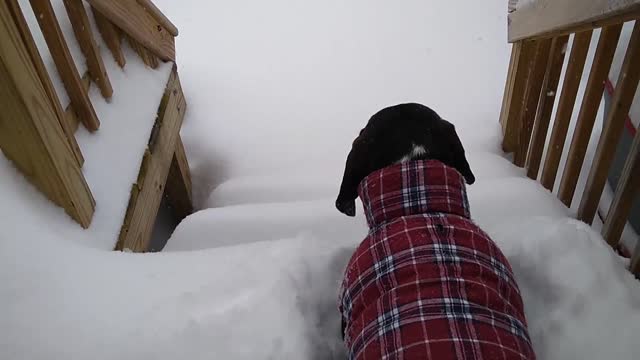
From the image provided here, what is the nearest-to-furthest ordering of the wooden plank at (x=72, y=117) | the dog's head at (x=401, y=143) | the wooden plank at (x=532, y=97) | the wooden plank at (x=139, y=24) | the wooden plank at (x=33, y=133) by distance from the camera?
the wooden plank at (x=33, y=133), the dog's head at (x=401, y=143), the wooden plank at (x=72, y=117), the wooden plank at (x=139, y=24), the wooden plank at (x=532, y=97)

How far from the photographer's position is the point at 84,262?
112 cm

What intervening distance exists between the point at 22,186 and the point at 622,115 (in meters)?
1.73

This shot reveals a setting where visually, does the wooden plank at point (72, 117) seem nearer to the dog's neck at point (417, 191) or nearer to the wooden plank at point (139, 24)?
the wooden plank at point (139, 24)

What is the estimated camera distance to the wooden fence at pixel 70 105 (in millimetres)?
1031

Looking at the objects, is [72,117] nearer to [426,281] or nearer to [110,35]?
[110,35]

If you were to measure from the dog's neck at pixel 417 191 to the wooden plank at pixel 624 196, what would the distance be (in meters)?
0.59

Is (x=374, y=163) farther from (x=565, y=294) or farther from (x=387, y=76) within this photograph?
(x=387, y=76)

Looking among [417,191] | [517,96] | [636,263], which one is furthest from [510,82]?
[417,191]

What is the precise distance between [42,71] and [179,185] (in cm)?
122

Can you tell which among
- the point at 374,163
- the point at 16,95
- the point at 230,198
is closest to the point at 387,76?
the point at 230,198

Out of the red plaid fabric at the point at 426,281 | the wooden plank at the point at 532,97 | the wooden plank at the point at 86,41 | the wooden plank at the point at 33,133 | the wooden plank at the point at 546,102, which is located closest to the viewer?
the red plaid fabric at the point at 426,281

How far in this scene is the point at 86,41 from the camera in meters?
1.43

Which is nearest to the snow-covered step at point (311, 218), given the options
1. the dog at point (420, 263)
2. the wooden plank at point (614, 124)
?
the wooden plank at point (614, 124)

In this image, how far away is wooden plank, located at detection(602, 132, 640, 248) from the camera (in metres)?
1.31
